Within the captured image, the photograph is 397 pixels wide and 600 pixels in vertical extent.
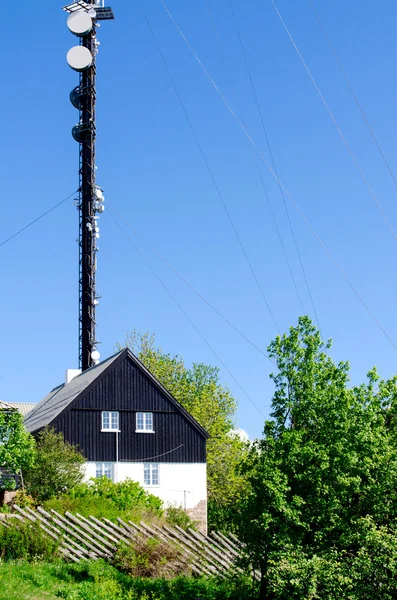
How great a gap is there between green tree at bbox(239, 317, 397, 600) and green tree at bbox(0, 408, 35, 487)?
1820 cm

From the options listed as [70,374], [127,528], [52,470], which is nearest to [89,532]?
[127,528]

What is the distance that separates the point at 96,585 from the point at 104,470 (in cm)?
2023

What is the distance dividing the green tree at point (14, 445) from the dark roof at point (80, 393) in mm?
5042

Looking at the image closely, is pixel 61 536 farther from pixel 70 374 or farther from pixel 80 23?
pixel 80 23

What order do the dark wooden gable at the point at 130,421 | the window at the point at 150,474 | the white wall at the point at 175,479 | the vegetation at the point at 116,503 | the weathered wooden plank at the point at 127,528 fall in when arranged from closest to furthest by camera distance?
the weathered wooden plank at the point at 127,528
the vegetation at the point at 116,503
the dark wooden gable at the point at 130,421
the white wall at the point at 175,479
the window at the point at 150,474

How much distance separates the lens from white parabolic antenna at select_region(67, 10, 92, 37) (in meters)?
61.8

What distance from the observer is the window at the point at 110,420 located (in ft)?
153

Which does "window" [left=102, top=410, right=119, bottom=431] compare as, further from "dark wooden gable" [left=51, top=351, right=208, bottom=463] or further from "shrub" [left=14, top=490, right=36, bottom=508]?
"shrub" [left=14, top=490, right=36, bottom=508]

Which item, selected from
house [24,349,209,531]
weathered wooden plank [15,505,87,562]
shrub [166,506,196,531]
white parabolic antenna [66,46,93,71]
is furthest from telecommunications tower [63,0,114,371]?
weathered wooden plank [15,505,87,562]

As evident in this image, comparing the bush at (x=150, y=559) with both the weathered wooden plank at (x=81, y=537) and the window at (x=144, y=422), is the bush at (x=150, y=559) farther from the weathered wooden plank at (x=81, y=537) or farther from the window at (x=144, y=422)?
the window at (x=144, y=422)

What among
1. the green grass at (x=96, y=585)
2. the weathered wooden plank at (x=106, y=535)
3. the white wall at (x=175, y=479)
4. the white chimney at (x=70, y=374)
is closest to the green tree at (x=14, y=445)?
the white wall at (x=175, y=479)

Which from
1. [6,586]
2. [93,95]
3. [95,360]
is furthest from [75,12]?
[6,586]

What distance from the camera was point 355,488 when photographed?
2259 centimetres

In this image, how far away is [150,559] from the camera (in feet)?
93.5
